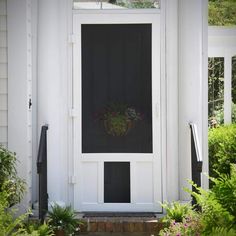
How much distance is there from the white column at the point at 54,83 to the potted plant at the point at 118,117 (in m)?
0.41

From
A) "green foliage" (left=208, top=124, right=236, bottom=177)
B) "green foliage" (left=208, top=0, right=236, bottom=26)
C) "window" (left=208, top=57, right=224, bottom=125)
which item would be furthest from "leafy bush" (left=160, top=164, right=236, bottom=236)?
"green foliage" (left=208, top=0, right=236, bottom=26)

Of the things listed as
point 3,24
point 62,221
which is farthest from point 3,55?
point 62,221

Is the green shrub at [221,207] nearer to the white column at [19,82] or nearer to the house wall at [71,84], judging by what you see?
the house wall at [71,84]

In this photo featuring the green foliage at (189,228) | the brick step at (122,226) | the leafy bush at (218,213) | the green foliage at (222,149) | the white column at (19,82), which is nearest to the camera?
the leafy bush at (218,213)

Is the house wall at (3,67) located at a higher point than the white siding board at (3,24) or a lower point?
lower

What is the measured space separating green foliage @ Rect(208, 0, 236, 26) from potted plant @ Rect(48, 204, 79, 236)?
6657 millimetres

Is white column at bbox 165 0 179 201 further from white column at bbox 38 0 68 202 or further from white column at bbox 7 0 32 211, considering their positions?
white column at bbox 7 0 32 211

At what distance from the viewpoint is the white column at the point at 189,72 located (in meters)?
6.74

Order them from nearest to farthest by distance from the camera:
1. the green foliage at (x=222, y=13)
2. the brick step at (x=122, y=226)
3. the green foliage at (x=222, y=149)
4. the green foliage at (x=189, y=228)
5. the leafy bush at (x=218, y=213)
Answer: the leafy bush at (x=218, y=213) → the green foliage at (x=189, y=228) → the brick step at (x=122, y=226) → the green foliage at (x=222, y=149) → the green foliage at (x=222, y=13)

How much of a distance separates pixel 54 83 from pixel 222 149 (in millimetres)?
3197

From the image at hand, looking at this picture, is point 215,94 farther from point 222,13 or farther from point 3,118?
point 3,118

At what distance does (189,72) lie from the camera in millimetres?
6750

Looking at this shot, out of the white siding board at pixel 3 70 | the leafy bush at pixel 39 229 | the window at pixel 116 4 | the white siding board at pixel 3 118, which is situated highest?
the window at pixel 116 4

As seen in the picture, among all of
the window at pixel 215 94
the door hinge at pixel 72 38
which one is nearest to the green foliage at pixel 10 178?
the door hinge at pixel 72 38
